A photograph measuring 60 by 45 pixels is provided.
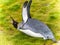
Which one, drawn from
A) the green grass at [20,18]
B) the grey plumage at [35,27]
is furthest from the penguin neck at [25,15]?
the green grass at [20,18]

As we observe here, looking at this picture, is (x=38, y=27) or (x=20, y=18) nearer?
(x=38, y=27)

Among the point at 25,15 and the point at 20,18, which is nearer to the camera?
the point at 25,15

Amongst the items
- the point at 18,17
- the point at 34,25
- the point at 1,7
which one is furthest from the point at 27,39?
the point at 1,7

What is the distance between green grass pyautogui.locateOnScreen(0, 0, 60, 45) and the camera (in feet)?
7.99

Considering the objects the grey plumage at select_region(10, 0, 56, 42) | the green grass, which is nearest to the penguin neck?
the grey plumage at select_region(10, 0, 56, 42)

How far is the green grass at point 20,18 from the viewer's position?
7.99 ft

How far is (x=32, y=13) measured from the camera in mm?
2738

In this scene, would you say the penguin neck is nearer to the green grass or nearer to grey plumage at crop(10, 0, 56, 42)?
grey plumage at crop(10, 0, 56, 42)

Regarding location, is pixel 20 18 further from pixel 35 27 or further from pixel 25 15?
pixel 35 27

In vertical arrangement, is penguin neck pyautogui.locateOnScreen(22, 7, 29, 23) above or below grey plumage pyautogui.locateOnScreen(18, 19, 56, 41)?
above

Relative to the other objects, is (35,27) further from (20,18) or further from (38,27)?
(20,18)

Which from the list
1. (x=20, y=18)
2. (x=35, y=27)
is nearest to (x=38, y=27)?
(x=35, y=27)

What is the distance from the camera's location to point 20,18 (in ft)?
8.82

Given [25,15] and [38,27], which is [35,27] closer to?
[38,27]
